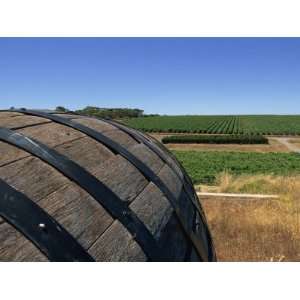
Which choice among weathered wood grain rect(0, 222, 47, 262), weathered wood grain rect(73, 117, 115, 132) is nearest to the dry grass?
weathered wood grain rect(73, 117, 115, 132)

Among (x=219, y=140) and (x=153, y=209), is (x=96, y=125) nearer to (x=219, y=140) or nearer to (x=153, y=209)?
(x=153, y=209)

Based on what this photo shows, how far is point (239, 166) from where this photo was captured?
29.1 metres

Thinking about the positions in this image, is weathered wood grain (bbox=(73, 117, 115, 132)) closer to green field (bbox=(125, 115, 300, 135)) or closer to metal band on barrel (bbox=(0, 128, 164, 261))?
metal band on barrel (bbox=(0, 128, 164, 261))

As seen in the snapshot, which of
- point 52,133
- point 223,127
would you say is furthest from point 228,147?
point 52,133

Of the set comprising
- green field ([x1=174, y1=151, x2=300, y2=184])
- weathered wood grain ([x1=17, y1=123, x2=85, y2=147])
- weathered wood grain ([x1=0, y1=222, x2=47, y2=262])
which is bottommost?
green field ([x1=174, y1=151, x2=300, y2=184])

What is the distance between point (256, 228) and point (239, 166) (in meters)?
20.2

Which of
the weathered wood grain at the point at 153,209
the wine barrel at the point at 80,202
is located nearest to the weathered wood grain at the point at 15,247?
the wine barrel at the point at 80,202

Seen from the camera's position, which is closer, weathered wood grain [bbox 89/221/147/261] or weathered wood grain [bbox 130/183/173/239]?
weathered wood grain [bbox 89/221/147/261]

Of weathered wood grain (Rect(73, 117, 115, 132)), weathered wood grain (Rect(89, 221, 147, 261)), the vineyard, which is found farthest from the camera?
the vineyard

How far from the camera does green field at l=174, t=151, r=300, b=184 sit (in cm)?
2397

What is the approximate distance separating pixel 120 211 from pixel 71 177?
28cm

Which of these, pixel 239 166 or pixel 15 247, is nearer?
pixel 15 247

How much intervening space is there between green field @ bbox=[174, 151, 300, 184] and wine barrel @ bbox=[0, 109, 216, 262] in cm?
1886

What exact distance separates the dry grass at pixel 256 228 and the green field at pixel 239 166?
30.3ft
